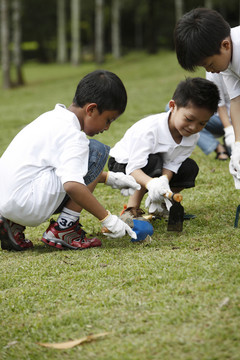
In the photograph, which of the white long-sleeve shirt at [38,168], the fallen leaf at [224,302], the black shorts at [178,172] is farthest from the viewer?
the black shorts at [178,172]

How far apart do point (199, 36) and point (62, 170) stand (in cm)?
101

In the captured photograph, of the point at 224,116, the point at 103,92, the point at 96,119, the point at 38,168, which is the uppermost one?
the point at 103,92

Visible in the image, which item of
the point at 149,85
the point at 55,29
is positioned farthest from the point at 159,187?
the point at 55,29

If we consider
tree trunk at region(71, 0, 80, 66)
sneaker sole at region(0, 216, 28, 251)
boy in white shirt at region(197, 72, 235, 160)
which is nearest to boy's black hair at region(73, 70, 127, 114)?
sneaker sole at region(0, 216, 28, 251)

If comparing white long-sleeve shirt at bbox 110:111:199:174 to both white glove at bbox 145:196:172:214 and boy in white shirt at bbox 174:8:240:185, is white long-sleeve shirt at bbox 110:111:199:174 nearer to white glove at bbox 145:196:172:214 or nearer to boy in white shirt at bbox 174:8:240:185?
white glove at bbox 145:196:172:214

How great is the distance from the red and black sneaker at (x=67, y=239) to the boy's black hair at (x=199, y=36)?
109 cm

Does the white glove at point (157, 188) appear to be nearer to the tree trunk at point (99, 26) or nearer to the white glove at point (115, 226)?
the white glove at point (115, 226)

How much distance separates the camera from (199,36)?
2809mm

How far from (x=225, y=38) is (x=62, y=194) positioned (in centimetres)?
121

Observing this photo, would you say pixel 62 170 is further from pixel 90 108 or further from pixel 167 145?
pixel 167 145

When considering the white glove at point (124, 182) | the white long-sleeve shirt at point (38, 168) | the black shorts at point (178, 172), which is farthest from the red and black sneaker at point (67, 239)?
the black shorts at point (178, 172)

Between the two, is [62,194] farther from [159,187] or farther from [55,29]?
[55,29]

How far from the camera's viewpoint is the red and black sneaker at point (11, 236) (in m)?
2.91

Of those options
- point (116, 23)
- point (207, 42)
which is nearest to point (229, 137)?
point (207, 42)
